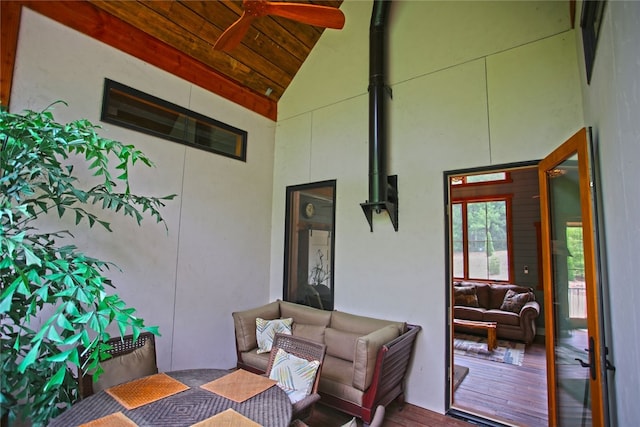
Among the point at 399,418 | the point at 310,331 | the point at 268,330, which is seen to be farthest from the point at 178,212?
the point at 399,418

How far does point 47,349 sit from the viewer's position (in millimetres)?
1952

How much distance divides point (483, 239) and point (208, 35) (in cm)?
638

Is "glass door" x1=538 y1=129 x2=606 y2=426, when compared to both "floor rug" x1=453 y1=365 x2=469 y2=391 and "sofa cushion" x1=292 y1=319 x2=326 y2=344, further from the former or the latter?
"sofa cushion" x1=292 y1=319 x2=326 y2=344

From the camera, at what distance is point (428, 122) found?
353 centimetres

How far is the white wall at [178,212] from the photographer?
291cm

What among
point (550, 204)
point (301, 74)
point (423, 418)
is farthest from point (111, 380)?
point (301, 74)

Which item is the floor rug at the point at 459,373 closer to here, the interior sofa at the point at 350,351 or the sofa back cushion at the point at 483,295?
the interior sofa at the point at 350,351

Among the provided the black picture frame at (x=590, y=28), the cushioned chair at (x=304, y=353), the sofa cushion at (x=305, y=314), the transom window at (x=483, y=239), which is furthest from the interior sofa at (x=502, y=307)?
the black picture frame at (x=590, y=28)

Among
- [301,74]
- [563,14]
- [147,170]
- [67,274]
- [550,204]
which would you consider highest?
[301,74]

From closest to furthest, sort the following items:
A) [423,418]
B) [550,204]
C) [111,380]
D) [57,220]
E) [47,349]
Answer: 1. [47,349]
2. [111,380]
3. [550,204]
4. [57,220]
5. [423,418]

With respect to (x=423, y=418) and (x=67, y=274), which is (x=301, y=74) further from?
(x=423, y=418)

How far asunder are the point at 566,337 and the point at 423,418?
1.52m

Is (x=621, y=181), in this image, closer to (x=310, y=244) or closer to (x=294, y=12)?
(x=294, y=12)

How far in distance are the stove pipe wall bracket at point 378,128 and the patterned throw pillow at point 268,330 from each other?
1.57 m
